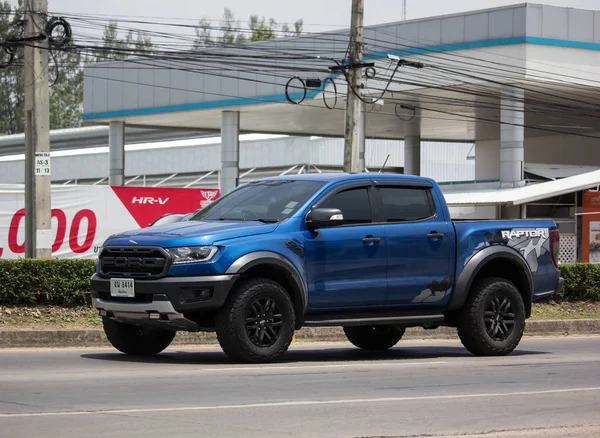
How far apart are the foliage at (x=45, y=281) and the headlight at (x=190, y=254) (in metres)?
5.34

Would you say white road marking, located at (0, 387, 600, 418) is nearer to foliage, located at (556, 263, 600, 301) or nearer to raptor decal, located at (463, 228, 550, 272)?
raptor decal, located at (463, 228, 550, 272)

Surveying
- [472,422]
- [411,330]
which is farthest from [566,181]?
[472,422]

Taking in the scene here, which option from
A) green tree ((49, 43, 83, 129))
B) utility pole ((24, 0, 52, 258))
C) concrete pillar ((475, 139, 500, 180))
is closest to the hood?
utility pole ((24, 0, 52, 258))

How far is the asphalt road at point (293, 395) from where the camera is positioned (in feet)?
24.8

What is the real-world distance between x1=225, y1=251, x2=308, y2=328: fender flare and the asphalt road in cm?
61

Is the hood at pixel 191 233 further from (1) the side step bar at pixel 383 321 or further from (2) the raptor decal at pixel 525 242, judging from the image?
(2) the raptor decal at pixel 525 242

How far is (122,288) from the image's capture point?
1123 centimetres

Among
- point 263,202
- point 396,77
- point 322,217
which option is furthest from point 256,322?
point 396,77

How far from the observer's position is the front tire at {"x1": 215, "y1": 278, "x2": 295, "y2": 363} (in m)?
11.0

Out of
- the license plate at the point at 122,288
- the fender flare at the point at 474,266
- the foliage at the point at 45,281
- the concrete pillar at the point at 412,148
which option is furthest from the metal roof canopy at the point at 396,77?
the license plate at the point at 122,288

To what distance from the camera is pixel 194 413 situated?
802cm

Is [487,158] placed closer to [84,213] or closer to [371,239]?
[84,213]

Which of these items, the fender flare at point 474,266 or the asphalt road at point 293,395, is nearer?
the asphalt road at point 293,395

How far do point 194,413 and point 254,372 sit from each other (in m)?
2.59
